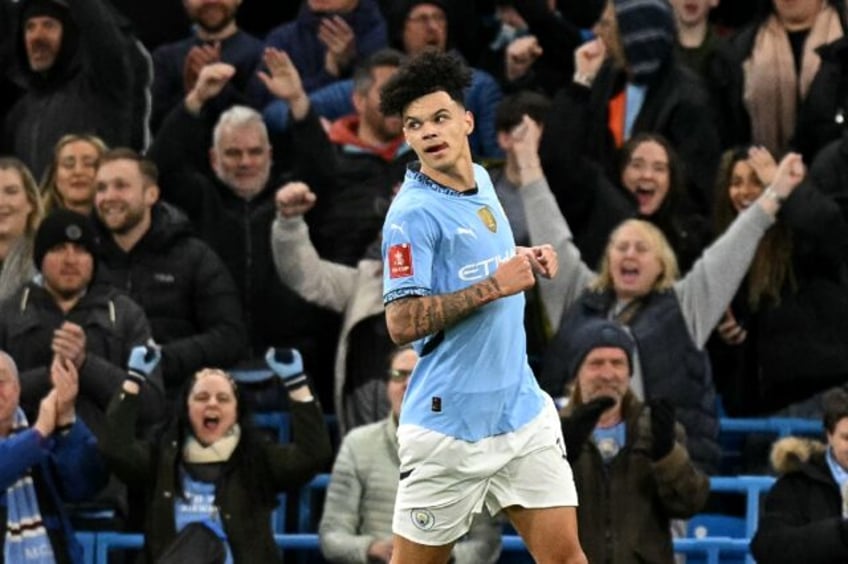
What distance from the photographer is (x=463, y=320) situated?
319 inches

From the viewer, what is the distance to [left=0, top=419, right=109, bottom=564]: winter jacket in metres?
10.5

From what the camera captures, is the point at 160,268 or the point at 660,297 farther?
the point at 160,268

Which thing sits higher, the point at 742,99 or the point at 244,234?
the point at 742,99

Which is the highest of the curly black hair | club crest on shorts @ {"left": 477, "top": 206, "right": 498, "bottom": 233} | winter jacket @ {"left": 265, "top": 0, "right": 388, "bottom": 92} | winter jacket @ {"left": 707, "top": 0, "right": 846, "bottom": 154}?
winter jacket @ {"left": 265, "top": 0, "right": 388, "bottom": 92}

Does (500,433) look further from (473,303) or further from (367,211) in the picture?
(367,211)

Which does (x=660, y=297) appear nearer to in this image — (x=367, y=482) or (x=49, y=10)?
(x=367, y=482)

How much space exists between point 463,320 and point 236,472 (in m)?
2.85

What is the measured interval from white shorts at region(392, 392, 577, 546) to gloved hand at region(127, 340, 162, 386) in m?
2.68

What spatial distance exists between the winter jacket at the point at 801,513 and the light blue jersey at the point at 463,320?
2318 mm

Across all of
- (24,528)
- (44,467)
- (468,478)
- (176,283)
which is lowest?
(24,528)

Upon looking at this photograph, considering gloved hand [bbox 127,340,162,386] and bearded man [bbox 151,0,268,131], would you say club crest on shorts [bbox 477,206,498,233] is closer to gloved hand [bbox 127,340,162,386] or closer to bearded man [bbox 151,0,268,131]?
gloved hand [bbox 127,340,162,386]

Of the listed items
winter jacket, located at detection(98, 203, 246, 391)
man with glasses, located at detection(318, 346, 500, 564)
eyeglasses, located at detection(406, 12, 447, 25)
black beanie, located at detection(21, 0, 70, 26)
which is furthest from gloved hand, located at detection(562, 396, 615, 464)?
black beanie, located at detection(21, 0, 70, 26)

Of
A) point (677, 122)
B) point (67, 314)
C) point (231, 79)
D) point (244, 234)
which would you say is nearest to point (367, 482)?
point (67, 314)

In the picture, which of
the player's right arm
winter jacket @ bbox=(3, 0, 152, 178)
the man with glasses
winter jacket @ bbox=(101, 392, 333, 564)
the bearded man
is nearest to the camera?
the player's right arm
